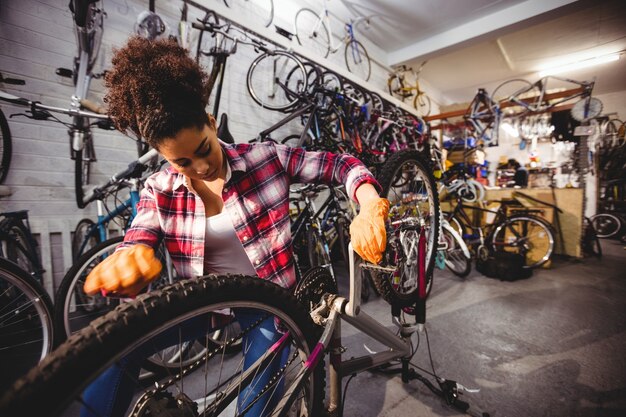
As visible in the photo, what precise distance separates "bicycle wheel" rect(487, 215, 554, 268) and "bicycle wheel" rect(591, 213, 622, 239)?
18.2 feet

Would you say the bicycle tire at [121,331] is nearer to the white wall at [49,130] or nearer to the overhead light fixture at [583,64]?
the white wall at [49,130]

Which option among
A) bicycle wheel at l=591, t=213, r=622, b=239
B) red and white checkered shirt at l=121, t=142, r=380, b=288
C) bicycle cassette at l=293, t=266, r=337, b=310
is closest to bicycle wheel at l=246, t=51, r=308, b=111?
red and white checkered shirt at l=121, t=142, r=380, b=288

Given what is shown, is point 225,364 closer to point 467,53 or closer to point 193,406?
point 193,406

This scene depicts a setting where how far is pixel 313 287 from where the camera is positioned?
0.98m

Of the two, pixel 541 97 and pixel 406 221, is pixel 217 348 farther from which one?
pixel 541 97

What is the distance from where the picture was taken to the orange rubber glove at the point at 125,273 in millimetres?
697

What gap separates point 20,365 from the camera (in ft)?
5.48

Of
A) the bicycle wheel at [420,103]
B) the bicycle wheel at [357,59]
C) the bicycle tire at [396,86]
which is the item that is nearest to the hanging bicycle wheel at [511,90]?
the bicycle wheel at [420,103]

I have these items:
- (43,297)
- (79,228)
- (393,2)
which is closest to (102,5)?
(79,228)

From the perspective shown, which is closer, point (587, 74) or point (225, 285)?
point (225, 285)

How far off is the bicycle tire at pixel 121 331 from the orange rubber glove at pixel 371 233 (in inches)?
11.7

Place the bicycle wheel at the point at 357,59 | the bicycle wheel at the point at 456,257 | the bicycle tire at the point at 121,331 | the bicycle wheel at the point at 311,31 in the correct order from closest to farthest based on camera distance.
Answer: the bicycle tire at the point at 121,331 → the bicycle wheel at the point at 456,257 → the bicycle wheel at the point at 311,31 → the bicycle wheel at the point at 357,59

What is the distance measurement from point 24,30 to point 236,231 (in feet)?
9.75

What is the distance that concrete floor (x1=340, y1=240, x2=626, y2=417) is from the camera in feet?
4.70
